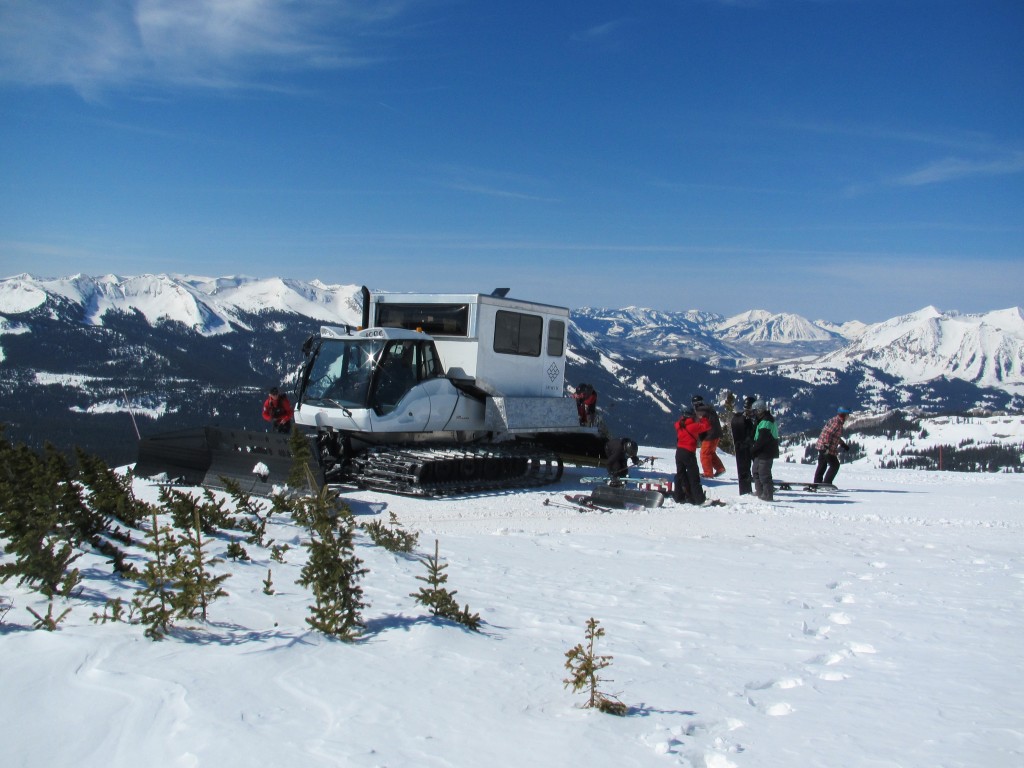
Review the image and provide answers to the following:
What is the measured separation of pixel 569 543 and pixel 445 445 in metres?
6.15

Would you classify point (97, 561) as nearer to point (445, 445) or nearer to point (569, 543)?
point (569, 543)

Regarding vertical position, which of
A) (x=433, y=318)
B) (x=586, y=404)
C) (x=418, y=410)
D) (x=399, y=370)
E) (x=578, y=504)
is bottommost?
(x=578, y=504)

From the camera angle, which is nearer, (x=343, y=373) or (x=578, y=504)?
(x=578, y=504)

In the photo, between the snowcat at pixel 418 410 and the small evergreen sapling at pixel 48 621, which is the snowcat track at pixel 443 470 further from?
the small evergreen sapling at pixel 48 621

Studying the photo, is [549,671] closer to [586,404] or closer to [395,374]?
[395,374]

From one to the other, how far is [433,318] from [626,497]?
5327mm

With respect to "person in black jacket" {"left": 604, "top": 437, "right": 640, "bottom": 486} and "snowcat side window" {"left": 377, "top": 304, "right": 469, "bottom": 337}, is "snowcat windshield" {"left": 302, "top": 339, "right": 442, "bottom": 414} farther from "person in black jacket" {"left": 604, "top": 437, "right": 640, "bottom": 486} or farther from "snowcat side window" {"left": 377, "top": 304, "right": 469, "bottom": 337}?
"person in black jacket" {"left": 604, "top": 437, "right": 640, "bottom": 486}

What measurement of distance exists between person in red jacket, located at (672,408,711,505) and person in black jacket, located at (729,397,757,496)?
1692 millimetres

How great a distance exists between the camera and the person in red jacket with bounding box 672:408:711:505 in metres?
13.1

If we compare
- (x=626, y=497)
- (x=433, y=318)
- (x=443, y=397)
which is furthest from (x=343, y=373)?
(x=626, y=497)

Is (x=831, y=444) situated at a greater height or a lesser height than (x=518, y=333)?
lesser

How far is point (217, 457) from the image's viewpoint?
14.0m

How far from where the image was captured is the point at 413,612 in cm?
543

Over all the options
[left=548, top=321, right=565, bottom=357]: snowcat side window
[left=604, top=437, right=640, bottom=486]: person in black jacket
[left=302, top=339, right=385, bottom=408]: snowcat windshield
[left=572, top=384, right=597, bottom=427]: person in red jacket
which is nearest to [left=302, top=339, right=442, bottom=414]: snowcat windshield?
[left=302, top=339, right=385, bottom=408]: snowcat windshield
